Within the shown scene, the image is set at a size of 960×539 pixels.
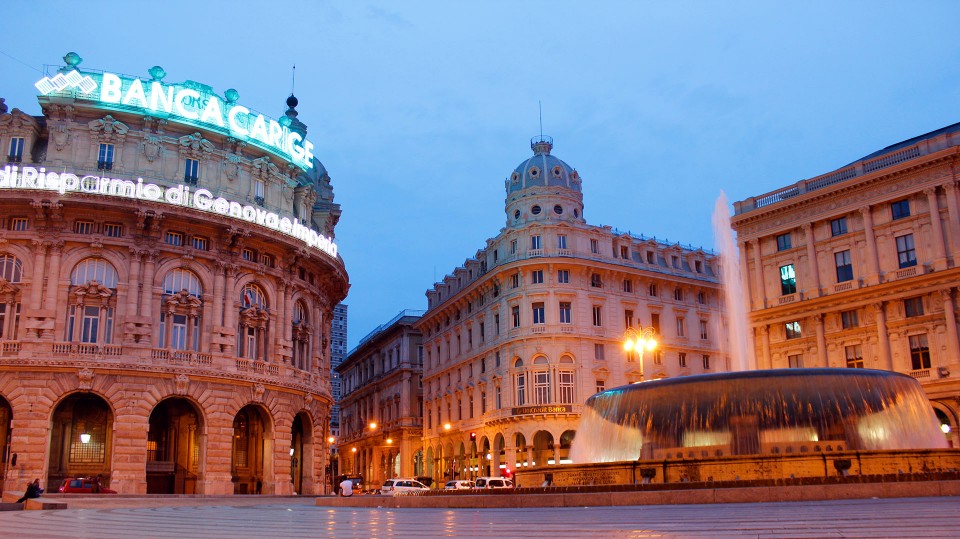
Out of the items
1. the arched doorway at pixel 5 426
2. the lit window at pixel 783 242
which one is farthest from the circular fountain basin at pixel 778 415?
the arched doorway at pixel 5 426

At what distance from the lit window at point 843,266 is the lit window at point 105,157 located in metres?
42.7

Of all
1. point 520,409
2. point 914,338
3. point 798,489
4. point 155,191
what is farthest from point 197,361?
point 914,338

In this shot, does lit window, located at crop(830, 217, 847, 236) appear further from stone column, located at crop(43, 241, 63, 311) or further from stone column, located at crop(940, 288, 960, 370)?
stone column, located at crop(43, 241, 63, 311)

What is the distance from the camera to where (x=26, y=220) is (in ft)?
148

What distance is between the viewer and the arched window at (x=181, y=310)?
4662 centimetres

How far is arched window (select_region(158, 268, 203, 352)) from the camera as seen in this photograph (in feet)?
153

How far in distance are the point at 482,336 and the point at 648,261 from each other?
1530 cm

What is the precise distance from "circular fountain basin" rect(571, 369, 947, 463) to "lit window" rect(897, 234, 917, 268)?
26553mm

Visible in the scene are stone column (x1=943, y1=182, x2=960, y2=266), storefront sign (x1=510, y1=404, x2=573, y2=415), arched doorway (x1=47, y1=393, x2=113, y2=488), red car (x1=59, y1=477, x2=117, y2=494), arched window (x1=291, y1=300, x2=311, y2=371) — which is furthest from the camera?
storefront sign (x1=510, y1=404, x2=573, y2=415)

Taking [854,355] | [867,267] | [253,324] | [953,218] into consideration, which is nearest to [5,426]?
[253,324]

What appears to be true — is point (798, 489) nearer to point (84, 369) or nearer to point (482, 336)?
point (84, 369)

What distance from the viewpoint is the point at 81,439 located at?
44.9m

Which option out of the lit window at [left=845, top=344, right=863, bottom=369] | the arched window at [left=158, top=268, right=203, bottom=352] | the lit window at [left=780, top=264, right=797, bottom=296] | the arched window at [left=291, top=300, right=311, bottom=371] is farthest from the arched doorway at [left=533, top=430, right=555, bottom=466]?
the arched window at [left=158, top=268, right=203, bottom=352]

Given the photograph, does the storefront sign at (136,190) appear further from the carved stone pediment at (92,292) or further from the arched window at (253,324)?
the carved stone pediment at (92,292)
